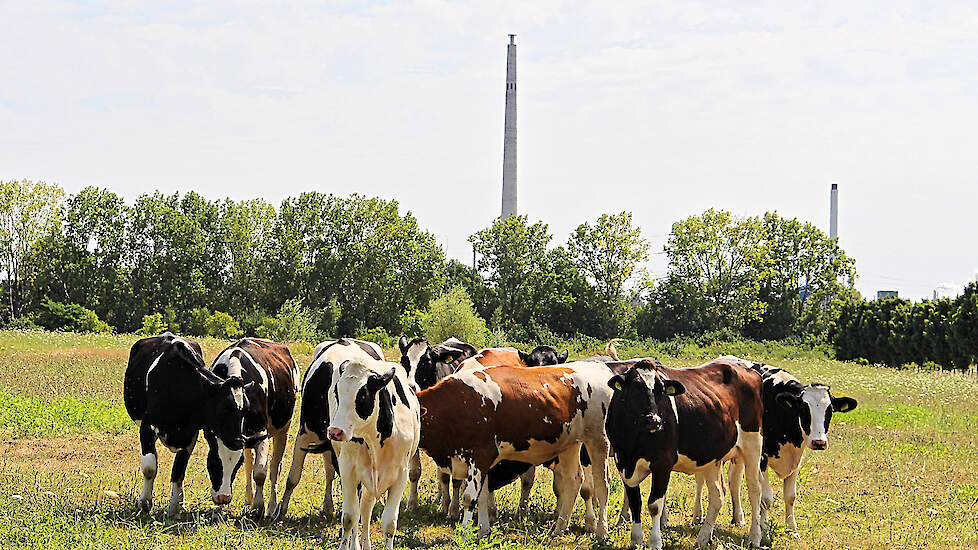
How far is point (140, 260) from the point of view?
70.0 metres

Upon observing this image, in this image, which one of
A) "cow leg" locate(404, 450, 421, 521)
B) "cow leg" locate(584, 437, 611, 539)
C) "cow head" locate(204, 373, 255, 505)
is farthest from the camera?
"cow leg" locate(404, 450, 421, 521)

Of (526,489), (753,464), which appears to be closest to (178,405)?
(526,489)

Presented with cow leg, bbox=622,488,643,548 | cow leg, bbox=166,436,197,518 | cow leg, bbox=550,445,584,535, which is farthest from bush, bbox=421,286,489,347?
cow leg, bbox=622,488,643,548

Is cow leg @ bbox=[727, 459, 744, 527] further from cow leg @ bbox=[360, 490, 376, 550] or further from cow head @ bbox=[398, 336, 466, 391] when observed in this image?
cow leg @ bbox=[360, 490, 376, 550]

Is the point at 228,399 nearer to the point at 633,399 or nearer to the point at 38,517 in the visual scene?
the point at 38,517

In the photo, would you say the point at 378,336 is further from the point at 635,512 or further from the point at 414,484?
the point at 635,512

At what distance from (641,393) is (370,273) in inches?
2456

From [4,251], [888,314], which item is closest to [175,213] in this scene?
[4,251]

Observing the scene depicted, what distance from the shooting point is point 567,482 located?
459 inches

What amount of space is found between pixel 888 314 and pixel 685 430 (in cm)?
5127

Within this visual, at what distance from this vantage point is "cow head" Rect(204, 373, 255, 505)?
10617 mm

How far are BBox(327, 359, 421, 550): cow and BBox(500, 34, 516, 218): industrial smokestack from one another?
67949 mm

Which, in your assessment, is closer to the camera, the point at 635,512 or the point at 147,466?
the point at 635,512

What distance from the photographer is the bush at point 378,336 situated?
63050 millimetres
